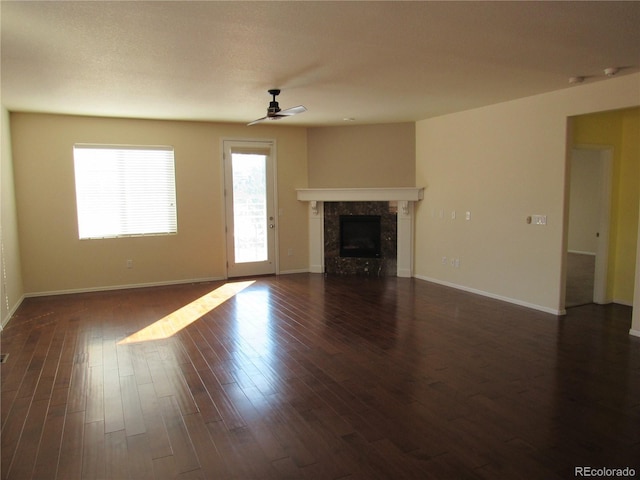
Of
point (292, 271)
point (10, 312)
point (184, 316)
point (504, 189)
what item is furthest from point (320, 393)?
point (292, 271)

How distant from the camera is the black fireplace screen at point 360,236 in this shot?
7.71 meters

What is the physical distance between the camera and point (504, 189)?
5.66 m

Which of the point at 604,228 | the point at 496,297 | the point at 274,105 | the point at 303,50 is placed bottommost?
the point at 496,297

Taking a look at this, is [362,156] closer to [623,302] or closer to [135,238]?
[135,238]

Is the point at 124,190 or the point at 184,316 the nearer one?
the point at 184,316

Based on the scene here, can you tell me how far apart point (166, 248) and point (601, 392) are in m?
6.02

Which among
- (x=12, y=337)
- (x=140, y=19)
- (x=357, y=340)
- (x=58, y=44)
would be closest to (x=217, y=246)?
(x=12, y=337)

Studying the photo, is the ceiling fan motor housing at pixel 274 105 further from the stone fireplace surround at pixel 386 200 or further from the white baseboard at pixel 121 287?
the white baseboard at pixel 121 287

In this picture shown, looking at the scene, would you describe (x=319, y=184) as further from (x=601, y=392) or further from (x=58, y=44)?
(x=601, y=392)

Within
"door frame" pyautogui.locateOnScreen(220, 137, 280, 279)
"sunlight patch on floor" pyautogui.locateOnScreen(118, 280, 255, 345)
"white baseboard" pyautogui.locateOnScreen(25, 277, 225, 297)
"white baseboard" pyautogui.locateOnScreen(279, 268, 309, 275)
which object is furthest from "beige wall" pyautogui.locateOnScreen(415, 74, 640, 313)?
"white baseboard" pyautogui.locateOnScreen(25, 277, 225, 297)

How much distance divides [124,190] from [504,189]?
5527 millimetres

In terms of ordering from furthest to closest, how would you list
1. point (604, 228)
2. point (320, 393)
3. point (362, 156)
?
1. point (362, 156)
2. point (604, 228)
3. point (320, 393)

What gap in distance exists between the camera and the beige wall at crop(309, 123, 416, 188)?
7.34m

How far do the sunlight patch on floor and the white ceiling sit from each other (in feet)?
8.50
